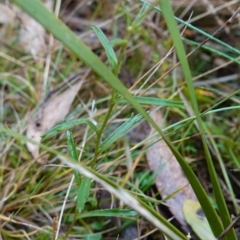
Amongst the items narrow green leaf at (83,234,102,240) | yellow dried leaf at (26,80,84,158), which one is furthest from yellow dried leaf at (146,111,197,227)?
yellow dried leaf at (26,80,84,158)

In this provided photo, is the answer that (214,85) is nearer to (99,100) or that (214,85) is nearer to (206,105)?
(206,105)

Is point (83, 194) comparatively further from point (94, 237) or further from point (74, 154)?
point (94, 237)

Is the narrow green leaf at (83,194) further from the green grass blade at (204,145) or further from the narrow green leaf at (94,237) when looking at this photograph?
the narrow green leaf at (94,237)

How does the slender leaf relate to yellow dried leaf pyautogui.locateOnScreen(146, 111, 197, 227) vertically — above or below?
above

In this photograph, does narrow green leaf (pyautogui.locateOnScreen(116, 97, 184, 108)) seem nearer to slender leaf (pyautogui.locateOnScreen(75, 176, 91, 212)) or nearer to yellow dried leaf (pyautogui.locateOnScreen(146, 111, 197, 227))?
slender leaf (pyautogui.locateOnScreen(75, 176, 91, 212))

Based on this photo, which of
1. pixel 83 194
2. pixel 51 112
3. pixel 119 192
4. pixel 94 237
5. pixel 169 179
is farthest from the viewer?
pixel 51 112

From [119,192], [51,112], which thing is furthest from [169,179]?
[119,192]

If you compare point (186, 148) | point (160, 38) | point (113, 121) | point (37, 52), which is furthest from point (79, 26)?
point (186, 148)

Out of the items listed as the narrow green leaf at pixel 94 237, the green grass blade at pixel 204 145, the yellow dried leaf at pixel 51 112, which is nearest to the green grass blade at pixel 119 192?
the green grass blade at pixel 204 145
